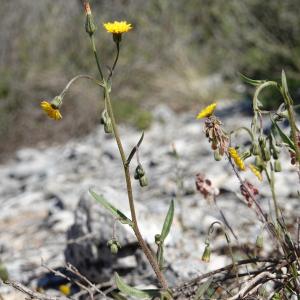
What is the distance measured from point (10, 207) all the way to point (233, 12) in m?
4.55

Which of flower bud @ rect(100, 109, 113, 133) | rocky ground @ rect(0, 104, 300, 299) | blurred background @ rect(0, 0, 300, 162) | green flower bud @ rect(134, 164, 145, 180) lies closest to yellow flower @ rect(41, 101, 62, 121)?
flower bud @ rect(100, 109, 113, 133)

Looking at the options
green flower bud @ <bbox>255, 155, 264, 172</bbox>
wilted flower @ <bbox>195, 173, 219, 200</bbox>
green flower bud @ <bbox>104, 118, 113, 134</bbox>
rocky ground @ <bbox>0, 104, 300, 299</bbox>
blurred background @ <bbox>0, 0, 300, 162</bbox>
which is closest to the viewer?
green flower bud @ <bbox>104, 118, 113, 134</bbox>

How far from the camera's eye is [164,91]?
998 cm

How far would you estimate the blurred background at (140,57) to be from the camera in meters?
7.61

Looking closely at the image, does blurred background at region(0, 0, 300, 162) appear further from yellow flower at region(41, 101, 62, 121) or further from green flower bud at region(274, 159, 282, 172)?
yellow flower at region(41, 101, 62, 121)

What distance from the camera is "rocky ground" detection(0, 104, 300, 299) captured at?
306cm

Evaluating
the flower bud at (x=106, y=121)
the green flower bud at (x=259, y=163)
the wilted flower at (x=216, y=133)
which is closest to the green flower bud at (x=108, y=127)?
the flower bud at (x=106, y=121)

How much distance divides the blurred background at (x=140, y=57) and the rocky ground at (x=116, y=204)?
1.00m

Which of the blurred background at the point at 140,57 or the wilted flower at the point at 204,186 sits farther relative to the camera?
the blurred background at the point at 140,57

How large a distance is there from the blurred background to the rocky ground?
1.00 meters

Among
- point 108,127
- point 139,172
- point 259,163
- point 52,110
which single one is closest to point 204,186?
point 259,163

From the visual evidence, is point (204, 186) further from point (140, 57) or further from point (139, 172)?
point (140, 57)

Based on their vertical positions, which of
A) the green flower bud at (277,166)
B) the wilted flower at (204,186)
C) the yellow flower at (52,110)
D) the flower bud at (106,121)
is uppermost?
the yellow flower at (52,110)

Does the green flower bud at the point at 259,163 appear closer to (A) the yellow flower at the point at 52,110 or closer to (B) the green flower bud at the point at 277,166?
(B) the green flower bud at the point at 277,166
